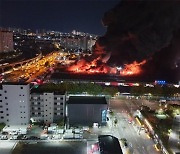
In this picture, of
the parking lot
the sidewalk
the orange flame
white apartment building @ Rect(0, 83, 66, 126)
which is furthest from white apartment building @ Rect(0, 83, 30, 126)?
the orange flame

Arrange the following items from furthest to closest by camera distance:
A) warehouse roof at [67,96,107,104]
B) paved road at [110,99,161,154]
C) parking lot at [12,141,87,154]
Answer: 1. warehouse roof at [67,96,107,104]
2. paved road at [110,99,161,154]
3. parking lot at [12,141,87,154]

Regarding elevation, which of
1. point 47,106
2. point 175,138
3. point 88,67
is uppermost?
point 88,67

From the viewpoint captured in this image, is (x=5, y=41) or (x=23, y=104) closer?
(x=23, y=104)

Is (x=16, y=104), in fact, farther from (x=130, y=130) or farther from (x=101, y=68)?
(x=101, y=68)

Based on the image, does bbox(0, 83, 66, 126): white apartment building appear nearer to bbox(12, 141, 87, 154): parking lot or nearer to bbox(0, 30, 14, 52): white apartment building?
bbox(12, 141, 87, 154): parking lot

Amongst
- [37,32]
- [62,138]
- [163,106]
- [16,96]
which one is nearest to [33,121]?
[16,96]

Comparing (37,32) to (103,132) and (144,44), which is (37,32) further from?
(103,132)

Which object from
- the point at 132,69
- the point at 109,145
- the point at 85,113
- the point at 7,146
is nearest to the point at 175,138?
the point at 109,145
